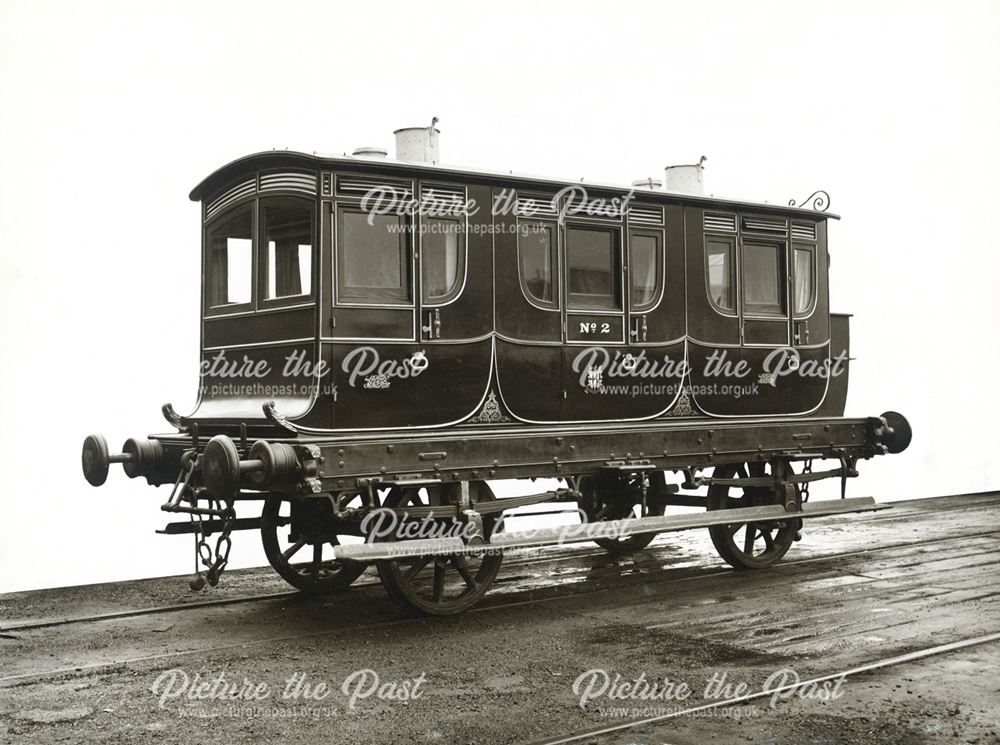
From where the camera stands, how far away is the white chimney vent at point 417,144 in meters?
7.69

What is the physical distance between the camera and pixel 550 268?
7.96 m

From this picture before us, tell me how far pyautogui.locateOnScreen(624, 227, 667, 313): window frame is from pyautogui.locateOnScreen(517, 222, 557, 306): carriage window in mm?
734

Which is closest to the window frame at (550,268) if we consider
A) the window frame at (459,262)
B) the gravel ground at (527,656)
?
the window frame at (459,262)

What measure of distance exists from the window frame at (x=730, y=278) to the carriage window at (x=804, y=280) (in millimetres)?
775

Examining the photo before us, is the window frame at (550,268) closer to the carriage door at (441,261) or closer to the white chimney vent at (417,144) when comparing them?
the carriage door at (441,261)

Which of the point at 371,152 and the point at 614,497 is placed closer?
the point at 371,152

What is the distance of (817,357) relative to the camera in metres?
9.69

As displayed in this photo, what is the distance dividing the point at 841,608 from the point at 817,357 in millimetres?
2882

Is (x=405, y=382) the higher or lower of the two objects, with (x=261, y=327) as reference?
lower

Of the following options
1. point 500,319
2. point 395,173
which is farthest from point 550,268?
point 395,173

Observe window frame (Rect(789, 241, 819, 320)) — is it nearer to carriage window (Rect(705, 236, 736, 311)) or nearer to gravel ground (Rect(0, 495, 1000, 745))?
carriage window (Rect(705, 236, 736, 311))

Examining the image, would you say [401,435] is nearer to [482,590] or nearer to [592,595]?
[482,590]

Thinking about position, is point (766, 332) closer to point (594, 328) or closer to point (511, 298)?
point (594, 328)

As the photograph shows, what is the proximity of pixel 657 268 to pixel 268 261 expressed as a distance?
3.14 metres
